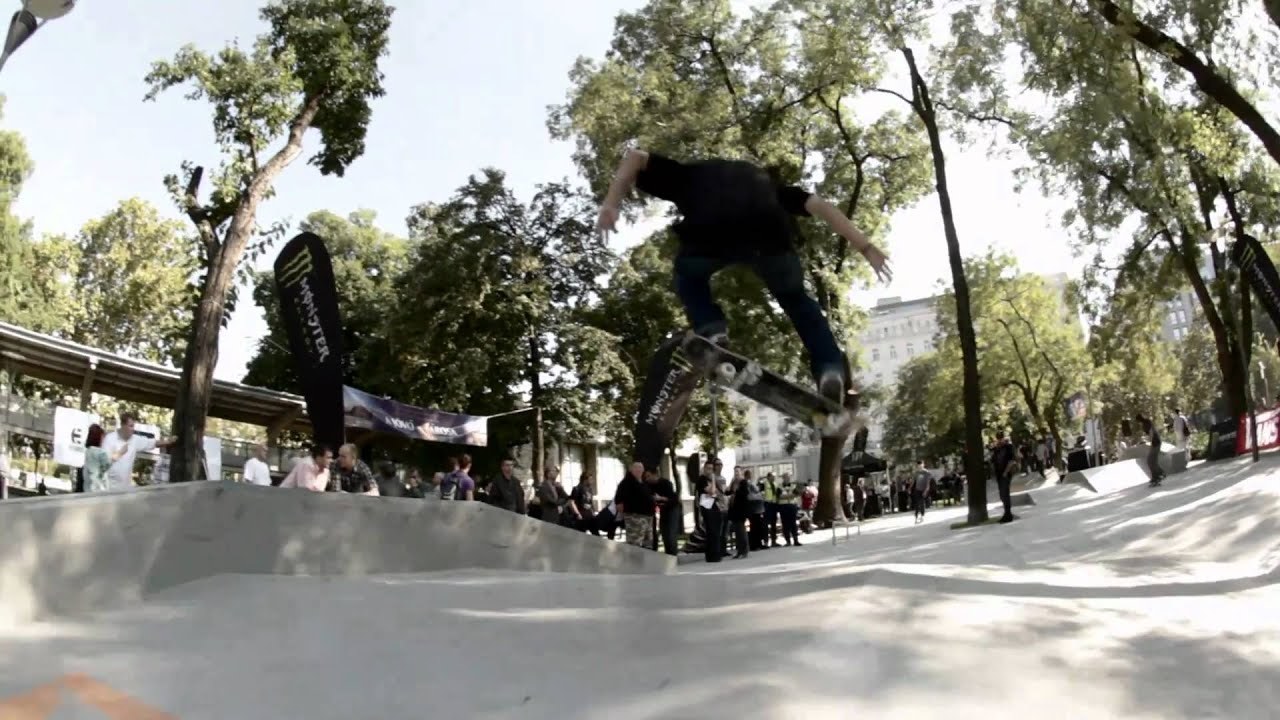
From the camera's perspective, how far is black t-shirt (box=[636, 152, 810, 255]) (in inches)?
233

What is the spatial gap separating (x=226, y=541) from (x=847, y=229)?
460 centimetres

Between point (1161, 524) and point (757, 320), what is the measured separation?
16082mm

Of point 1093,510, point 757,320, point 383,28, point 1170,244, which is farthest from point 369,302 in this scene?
point 1093,510

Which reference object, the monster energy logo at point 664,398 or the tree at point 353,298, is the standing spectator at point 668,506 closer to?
the monster energy logo at point 664,398

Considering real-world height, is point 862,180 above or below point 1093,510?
above

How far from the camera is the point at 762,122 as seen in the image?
22.1 meters

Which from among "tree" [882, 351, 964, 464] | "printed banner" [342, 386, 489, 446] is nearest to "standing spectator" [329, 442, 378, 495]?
"printed banner" [342, 386, 489, 446]

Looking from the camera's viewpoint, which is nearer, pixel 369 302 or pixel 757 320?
pixel 757 320

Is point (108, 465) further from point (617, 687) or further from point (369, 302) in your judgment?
point (369, 302)

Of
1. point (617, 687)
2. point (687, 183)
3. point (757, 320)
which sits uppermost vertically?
point (757, 320)

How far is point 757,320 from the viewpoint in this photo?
2356 cm

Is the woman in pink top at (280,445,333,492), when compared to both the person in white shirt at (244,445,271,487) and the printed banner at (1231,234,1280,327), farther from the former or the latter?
the printed banner at (1231,234,1280,327)

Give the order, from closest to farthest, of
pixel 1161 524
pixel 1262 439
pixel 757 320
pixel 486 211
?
1. pixel 1161 524
2. pixel 1262 439
3. pixel 757 320
4. pixel 486 211

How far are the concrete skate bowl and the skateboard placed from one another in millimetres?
2664
